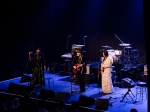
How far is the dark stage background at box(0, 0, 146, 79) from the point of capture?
16.0 metres

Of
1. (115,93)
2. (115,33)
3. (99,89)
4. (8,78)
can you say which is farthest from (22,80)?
(115,33)

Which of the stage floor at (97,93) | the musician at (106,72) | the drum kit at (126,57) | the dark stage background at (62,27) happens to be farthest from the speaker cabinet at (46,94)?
the dark stage background at (62,27)

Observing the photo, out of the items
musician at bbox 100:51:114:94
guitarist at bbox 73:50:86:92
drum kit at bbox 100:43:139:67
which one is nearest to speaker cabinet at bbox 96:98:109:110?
musician at bbox 100:51:114:94

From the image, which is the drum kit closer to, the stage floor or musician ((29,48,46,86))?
the stage floor

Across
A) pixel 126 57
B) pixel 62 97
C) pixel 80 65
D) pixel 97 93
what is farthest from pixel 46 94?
pixel 126 57

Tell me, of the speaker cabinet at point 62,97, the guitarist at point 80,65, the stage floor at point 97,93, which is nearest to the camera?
the stage floor at point 97,93

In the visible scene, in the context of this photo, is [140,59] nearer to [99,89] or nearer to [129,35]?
[129,35]

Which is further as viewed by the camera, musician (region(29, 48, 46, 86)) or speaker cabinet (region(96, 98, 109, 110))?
musician (region(29, 48, 46, 86))

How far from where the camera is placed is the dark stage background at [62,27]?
15984mm

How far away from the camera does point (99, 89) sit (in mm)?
13086

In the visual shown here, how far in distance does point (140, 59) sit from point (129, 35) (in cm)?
170

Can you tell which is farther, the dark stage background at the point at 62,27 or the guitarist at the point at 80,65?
the dark stage background at the point at 62,27

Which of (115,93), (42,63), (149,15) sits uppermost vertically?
(149,15)

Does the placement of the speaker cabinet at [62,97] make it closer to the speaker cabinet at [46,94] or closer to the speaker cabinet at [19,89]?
the speaker cabinet at [46,94]
